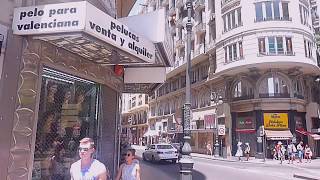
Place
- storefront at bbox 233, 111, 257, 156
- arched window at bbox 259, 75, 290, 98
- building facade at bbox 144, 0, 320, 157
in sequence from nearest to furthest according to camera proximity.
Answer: building facade at bbox 144, 0, 320, 157 < arched window at bbox 259, 75, 290, 98 < storefront at bbox 233, 111, 257, 156

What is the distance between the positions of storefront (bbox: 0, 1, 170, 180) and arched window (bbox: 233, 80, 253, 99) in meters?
26.0

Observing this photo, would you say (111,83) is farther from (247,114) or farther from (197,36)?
(197,36)

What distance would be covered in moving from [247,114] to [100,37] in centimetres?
2960

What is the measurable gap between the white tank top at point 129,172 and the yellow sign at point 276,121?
91.4 feet

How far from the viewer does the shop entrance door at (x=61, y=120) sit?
678 centimetres

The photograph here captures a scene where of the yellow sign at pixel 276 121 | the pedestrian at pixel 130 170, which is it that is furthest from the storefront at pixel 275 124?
the pedestrian at pixel 130 170

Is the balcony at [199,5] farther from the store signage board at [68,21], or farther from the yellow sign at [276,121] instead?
the store signage board at [68,21]

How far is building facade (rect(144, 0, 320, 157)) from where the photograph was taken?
102 feet

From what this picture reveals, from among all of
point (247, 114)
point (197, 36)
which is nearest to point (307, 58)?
point (247, 114)

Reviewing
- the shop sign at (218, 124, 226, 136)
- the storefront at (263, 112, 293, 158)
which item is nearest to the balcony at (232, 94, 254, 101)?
the storefront at (263, 112, 293, 158)

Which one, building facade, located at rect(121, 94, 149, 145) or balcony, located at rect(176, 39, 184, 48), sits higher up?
balcony, located at rect(176, 39, 184, 48)

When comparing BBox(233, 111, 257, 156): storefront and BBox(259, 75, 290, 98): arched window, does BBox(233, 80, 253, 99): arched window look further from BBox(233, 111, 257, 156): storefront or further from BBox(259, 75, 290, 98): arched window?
BBox(233, 111, 257, 156): storefront

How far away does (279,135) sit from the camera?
31.1m

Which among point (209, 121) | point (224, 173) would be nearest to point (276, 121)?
point (209, 121)
